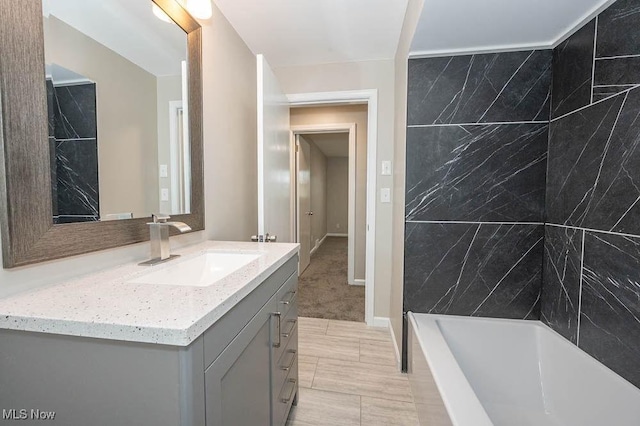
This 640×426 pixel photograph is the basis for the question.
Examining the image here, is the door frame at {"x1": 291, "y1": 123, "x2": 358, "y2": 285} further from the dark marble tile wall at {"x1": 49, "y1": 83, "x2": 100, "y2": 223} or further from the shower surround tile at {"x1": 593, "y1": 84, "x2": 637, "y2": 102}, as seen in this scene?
the dark marble tile wall at {"x1": 49, "y1": 83, "x2": 100, "y2": 223}

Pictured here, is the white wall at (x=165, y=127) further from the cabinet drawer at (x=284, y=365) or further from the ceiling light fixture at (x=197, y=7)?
the cabinet drawer at (x=284, y=365)

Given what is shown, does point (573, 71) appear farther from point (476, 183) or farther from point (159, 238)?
point (159, 238)

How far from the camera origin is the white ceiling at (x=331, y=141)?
436cm

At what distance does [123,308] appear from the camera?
1.91 ft

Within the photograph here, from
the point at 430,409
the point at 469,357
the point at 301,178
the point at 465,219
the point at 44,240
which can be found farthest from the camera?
the point at 301,178

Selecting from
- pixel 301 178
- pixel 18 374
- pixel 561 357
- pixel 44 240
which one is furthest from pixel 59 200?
pixel 301 178

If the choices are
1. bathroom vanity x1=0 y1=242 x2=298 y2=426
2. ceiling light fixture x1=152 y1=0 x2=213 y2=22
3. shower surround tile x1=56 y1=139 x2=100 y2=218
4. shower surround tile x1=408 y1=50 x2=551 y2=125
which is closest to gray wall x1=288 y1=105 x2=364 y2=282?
shower surround tile x1=408 y1=50 x2=551 y2=125

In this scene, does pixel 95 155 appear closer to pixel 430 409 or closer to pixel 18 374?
pixel 18 374

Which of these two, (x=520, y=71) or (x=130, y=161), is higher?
(x=520, y=71)

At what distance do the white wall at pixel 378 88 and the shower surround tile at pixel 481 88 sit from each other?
0.56 metres

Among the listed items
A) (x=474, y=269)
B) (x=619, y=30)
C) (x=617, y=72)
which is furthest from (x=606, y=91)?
(x=474, y=269)

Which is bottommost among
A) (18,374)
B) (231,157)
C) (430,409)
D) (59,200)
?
(430,409)

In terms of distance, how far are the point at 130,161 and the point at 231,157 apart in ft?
2.51

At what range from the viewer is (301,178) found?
355 centimetres
